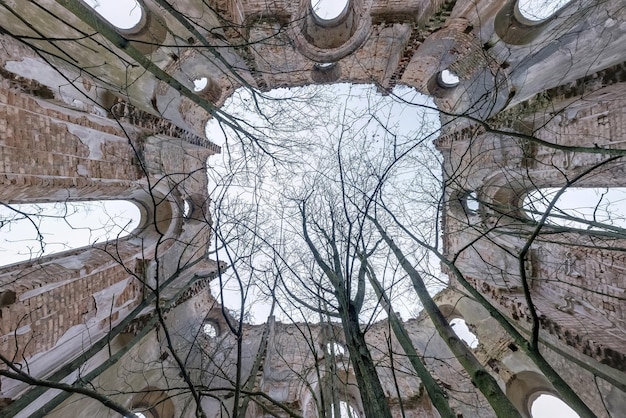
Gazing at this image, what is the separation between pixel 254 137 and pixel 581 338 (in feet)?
22.3

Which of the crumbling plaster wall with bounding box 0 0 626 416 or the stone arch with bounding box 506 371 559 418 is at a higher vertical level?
the crumbling plaster wall with bounding box 0 0 626 416

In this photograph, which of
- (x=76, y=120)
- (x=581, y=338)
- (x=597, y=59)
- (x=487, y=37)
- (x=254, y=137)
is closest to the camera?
(x=254, y=137)

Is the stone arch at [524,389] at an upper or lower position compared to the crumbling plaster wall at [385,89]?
lower

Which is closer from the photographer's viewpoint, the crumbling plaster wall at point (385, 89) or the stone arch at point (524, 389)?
the crumbling plaster wall at point (385, 89)

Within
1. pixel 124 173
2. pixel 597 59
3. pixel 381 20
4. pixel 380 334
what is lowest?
pixel 380 334

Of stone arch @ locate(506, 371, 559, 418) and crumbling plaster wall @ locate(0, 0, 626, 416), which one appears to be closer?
crumbling plaster wall @ locate(0, 0, 626, 416)

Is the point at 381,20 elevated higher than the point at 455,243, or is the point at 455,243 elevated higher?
the point at 381,20

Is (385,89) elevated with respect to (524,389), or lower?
elevated

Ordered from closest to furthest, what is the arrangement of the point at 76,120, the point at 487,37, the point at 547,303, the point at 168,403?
the point at 76,120, the point at 547,303, the point at 487,37, the point at 168,403

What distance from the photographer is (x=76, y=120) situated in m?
6.45

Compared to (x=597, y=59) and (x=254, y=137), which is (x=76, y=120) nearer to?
(x=254, y=137)

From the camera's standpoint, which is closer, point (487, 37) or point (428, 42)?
point (487, 37)

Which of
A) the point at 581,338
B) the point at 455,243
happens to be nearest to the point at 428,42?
the point at 455,243

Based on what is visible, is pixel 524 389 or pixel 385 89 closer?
pixel 385 89
